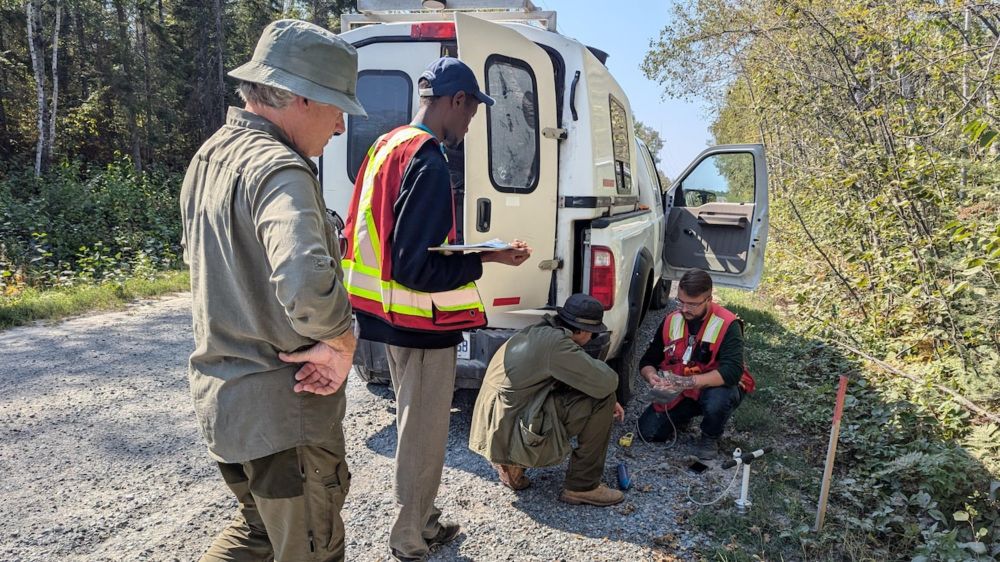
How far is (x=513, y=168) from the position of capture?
12.0ft

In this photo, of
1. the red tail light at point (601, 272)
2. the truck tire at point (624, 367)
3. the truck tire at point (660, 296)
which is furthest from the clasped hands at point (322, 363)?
the truck tire at point (660, 296)

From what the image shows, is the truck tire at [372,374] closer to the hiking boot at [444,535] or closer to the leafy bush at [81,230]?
the hiking boot at [444,535]

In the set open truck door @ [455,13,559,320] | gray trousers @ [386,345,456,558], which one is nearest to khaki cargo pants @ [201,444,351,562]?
gray trousers @ [386,345,456,558]

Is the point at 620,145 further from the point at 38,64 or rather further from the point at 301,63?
the point at 38,64

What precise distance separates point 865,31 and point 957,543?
3.48 meters

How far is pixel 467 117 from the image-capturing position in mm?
2459

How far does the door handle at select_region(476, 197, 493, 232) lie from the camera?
3446mm

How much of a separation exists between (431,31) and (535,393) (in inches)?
92.7

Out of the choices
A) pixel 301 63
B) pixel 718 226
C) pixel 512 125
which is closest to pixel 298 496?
pixel 301 63

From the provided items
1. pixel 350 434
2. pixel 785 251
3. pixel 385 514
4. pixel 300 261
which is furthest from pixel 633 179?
pixel 785 251

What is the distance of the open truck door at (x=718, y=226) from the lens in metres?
5.70

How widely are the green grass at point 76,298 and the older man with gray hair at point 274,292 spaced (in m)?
6.39

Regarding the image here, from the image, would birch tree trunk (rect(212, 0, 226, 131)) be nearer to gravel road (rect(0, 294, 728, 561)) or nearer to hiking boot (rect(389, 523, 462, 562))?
gravel road (rect(0, 294, 728, 561))

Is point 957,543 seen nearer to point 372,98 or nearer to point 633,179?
point 633,179
